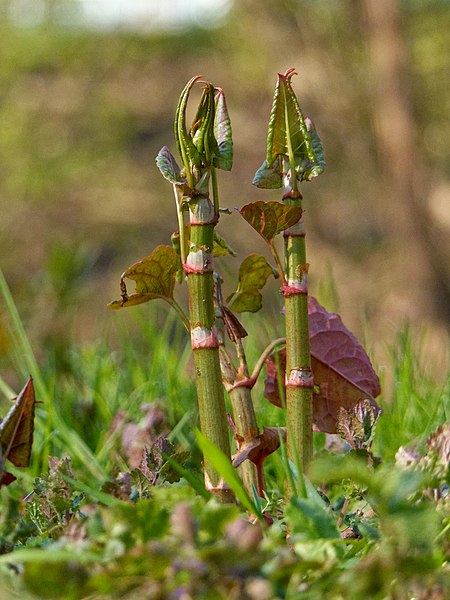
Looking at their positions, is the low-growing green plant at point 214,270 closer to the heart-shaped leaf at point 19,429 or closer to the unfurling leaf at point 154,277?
the unfurling leaf at point 154,277

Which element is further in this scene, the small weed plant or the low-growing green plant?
the low-growing green plant

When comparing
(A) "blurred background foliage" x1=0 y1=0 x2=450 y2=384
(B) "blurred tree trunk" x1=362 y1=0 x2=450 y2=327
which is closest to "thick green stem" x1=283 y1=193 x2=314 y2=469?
(A) "blurred background foliage" x1=0 y1=0 x2=450 y2=384

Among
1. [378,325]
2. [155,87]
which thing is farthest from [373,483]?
[155,87]

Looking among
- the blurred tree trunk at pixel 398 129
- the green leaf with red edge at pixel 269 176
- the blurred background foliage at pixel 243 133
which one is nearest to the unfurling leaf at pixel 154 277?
the green leaf with red edge at pixel 269 176

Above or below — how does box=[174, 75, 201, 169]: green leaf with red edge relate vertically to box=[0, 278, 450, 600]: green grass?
above

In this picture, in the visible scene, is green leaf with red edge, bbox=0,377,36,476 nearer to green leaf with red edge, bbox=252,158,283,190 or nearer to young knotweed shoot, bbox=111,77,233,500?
young knotweed shoot, bbox=111,77,233,500

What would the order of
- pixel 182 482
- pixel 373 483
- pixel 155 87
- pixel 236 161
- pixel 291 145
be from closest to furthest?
1. pixel 373 483
2. pixel 291 145
3. pixel 182 482
4. pixel 236 161
5. pixel 155 87

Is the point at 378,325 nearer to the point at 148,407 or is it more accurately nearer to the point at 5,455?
the point at 148,407

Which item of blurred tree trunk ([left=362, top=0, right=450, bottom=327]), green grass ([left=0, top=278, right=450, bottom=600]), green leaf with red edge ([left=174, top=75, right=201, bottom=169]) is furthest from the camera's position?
blurred tree trunk ([left=362, top=0, right=450, bottom=327])
